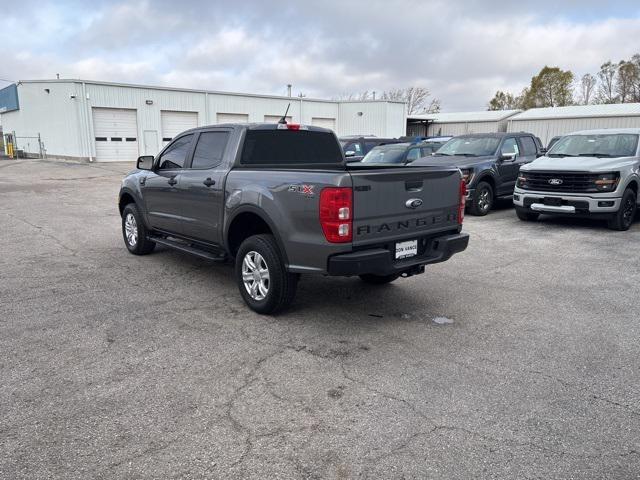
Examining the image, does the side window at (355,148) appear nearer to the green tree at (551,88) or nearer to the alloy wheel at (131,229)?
the alloy wheel at (131,229)

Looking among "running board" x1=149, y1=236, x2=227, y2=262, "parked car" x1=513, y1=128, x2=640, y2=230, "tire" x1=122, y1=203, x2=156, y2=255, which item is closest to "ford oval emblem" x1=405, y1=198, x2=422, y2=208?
"running board" x1=149, y1=236, x2=227, y2=262

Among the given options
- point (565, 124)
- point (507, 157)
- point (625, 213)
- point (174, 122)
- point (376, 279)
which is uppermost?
point (174, 122)

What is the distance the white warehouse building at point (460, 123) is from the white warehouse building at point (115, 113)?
14.5m

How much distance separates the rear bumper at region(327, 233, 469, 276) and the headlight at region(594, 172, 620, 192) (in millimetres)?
5726

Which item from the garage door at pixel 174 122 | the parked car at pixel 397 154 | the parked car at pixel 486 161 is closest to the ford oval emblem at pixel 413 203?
the parked car at pixel 486 161

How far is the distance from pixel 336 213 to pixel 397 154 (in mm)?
9891

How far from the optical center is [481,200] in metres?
11.7

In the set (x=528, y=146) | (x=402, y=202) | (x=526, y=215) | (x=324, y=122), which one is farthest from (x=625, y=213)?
(x=324, y=122)

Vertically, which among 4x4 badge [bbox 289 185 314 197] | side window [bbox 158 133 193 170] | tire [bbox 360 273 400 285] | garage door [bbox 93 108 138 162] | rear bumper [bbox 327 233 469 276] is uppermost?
garage door [bbox 93 108 138 162]

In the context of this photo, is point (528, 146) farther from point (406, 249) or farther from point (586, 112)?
point (586, 112)

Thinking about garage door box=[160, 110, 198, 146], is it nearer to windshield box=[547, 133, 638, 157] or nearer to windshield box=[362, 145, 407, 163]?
windshield box=[362, 145, 407, 163]

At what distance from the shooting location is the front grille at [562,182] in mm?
9438

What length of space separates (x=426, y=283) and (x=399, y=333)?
1772 mm

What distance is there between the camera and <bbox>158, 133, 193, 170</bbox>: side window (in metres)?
6.45
